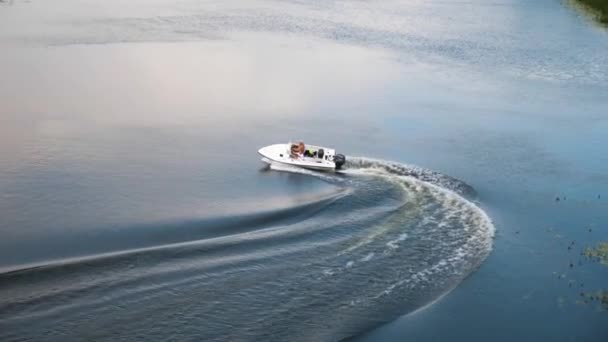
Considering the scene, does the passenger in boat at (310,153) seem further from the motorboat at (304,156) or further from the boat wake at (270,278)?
the boat wake at (270,278)

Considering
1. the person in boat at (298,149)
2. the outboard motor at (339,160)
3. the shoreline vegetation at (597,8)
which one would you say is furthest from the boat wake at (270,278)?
the shoreline vegetation at (597,8)

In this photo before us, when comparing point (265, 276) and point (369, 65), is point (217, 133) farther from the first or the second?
point (369, 65)

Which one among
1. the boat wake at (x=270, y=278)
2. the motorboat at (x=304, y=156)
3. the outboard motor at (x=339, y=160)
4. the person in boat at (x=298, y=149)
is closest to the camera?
the boat wake at (x=270, y=278)

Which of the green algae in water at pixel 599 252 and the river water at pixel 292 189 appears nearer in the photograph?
the river water at pixel 292 189

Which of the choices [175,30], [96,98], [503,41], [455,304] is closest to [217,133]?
[96,98]

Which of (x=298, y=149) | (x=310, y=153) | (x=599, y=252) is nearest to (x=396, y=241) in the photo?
(x=599, y=252)

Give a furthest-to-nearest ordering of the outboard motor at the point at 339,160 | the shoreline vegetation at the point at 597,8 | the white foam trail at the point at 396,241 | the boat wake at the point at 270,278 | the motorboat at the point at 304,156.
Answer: the shoreline vegetation at the point at 597,8, the motorboat at the point at 304,156, the outboard motor at the point at 339,160, the white foam trail at the point at 396,241, the boat wake at the point at 270,278

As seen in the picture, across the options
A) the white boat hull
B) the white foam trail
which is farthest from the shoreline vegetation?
the white foam trail
